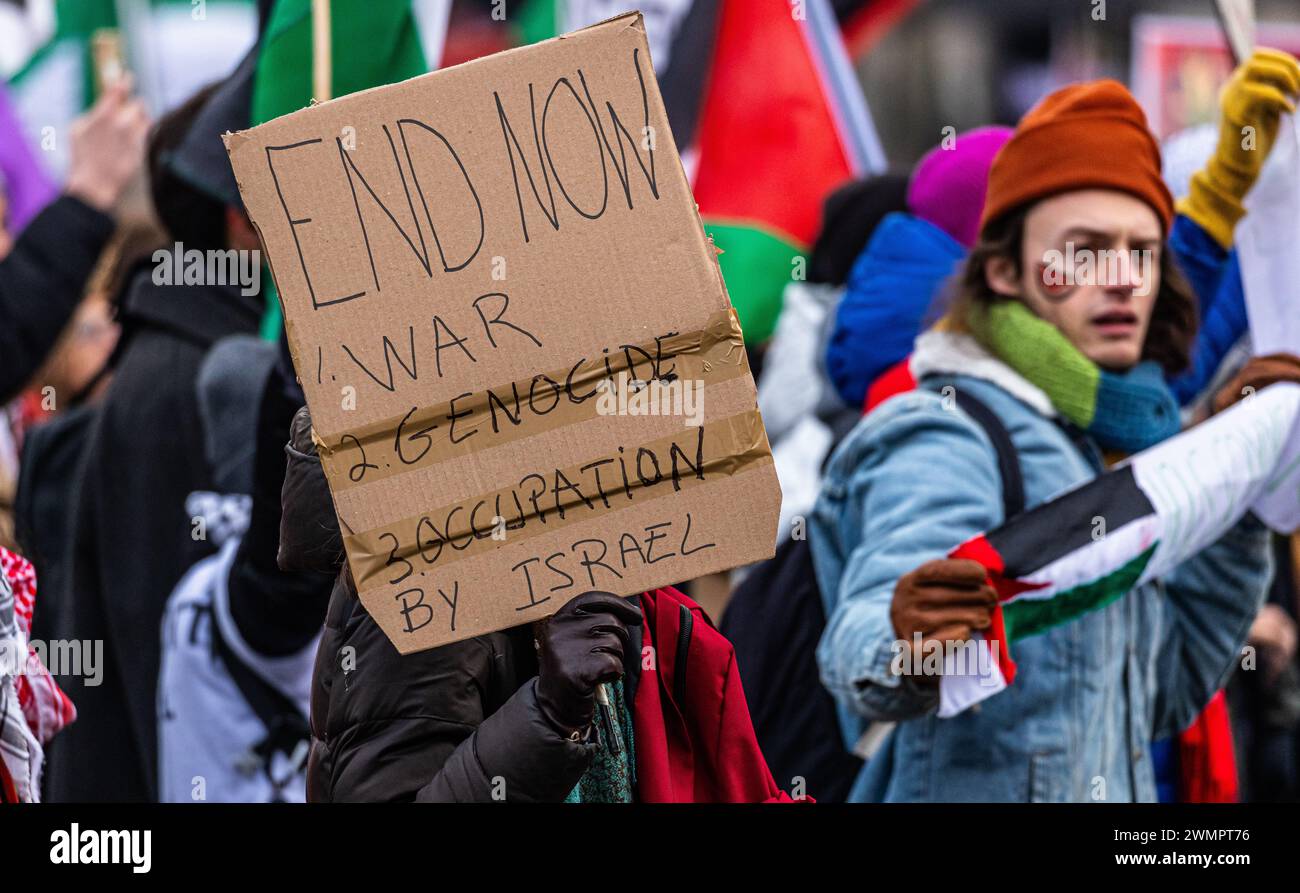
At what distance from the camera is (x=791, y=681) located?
4121 millimetres

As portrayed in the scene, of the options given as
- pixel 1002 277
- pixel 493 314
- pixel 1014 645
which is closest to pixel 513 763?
pixel 493 314

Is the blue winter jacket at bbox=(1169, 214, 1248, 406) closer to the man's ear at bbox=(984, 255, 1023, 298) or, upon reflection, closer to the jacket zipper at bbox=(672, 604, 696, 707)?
the man's ear at bbox=(984, 255, 1023, 298)

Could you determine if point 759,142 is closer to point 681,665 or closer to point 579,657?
point 681,665

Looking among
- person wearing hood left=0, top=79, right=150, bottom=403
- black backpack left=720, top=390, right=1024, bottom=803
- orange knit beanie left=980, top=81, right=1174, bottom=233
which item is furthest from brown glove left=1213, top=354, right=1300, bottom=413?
person wearing hood left=0, top=79, right=150, bottom=403

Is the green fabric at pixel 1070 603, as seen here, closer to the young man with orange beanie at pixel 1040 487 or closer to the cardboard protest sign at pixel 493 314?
the young man with orange beanie at pixel 1040 487

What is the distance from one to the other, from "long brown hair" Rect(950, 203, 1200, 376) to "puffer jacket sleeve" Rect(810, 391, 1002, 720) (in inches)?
14.0

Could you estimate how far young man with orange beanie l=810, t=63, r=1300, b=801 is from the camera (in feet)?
11.4

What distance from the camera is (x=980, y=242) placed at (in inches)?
159

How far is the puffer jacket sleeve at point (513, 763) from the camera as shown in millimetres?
2236

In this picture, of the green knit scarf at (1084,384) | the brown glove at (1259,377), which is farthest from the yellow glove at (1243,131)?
the green knit scarf at (1084,384)

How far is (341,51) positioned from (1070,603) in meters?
1.88

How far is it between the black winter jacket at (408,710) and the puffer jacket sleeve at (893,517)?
1072mm

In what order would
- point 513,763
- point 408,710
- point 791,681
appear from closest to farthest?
point 513,763 → point 408,710 → point 791,681
